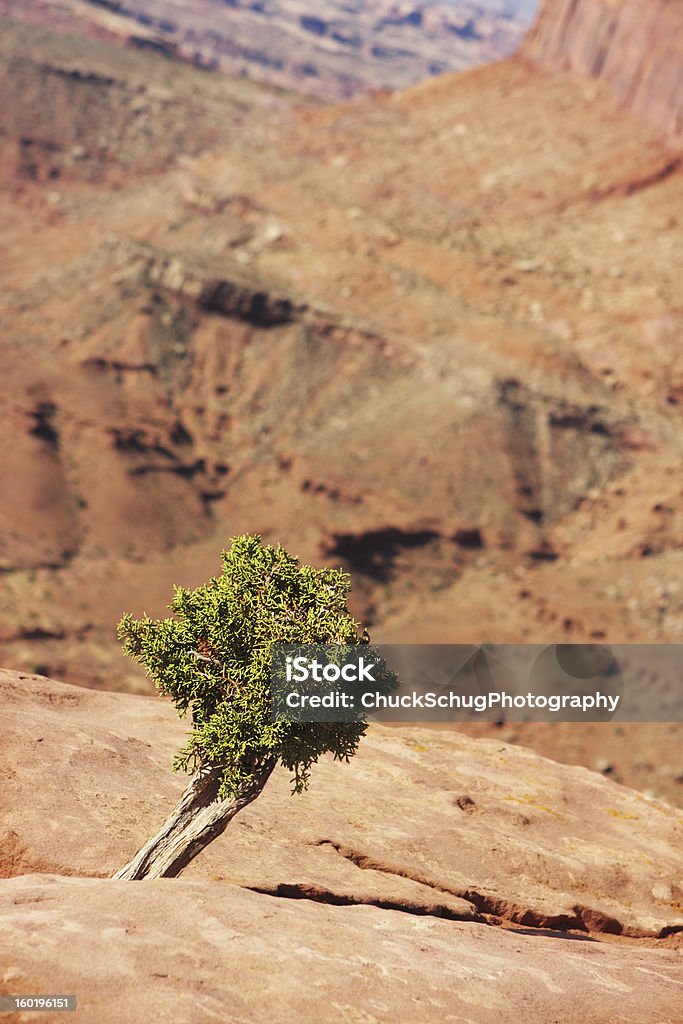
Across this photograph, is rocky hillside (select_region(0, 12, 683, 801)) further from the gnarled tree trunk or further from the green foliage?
the green foliage

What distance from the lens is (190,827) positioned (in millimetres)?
15211

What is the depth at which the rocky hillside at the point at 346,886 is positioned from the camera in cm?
1207

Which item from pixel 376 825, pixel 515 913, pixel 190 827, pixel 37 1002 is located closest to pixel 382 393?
pixel 376 825

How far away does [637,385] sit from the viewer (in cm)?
6475

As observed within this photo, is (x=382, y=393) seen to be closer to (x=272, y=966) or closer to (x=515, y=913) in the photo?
(x=515, y=913)

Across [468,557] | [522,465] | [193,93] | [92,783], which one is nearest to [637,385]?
[522,465]

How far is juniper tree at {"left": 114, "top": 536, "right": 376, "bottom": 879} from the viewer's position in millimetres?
14766

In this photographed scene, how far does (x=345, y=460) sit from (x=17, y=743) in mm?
40771

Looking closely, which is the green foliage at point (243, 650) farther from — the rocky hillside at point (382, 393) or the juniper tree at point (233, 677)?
the rocky hillside at point (382, 393)

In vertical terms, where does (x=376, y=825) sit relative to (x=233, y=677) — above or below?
below

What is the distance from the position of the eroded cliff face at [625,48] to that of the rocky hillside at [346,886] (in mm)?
75729

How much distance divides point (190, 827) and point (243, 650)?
2900 millimetres

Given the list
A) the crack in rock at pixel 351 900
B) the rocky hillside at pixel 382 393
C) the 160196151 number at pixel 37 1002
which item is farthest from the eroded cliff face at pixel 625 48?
the 160196151 number at pixel 37 1002

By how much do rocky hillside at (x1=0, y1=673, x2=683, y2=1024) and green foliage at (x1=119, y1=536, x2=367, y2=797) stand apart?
2067 mm
